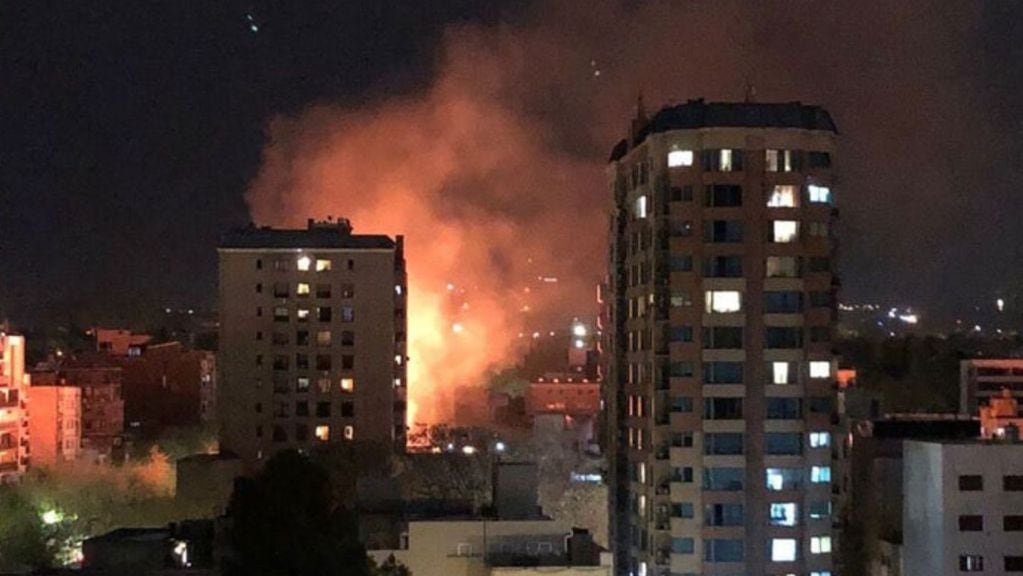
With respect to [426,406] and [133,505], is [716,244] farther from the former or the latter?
[426,406]

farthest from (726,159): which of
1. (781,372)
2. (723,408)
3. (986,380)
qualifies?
(986,380)

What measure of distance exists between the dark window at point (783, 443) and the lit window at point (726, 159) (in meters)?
4.67

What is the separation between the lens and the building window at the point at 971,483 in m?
19.9

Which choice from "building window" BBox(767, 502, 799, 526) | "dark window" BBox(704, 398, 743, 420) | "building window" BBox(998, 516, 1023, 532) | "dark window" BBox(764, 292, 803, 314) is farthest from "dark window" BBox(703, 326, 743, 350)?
"building window" BBox(998, 516, 1023, 532)

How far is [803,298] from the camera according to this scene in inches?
965

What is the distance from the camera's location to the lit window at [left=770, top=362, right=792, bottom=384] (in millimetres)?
24219

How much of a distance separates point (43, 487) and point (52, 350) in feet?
80.1

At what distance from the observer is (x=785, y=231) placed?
80.4 feet

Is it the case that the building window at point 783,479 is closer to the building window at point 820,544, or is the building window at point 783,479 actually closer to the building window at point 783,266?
the building window at point 820,544

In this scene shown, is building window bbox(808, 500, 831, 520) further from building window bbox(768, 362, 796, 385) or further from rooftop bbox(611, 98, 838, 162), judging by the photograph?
rooftop bbox(611, 98, 838, 162)

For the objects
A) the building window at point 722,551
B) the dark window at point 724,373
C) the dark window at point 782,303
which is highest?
the dark window at point 782,303

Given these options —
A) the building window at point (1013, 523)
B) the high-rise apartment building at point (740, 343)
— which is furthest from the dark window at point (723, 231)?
the building window at point (1013, 523)

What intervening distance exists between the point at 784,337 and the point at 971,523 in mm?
5389

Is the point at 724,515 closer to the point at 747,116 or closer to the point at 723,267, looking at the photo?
the point at 723,267
